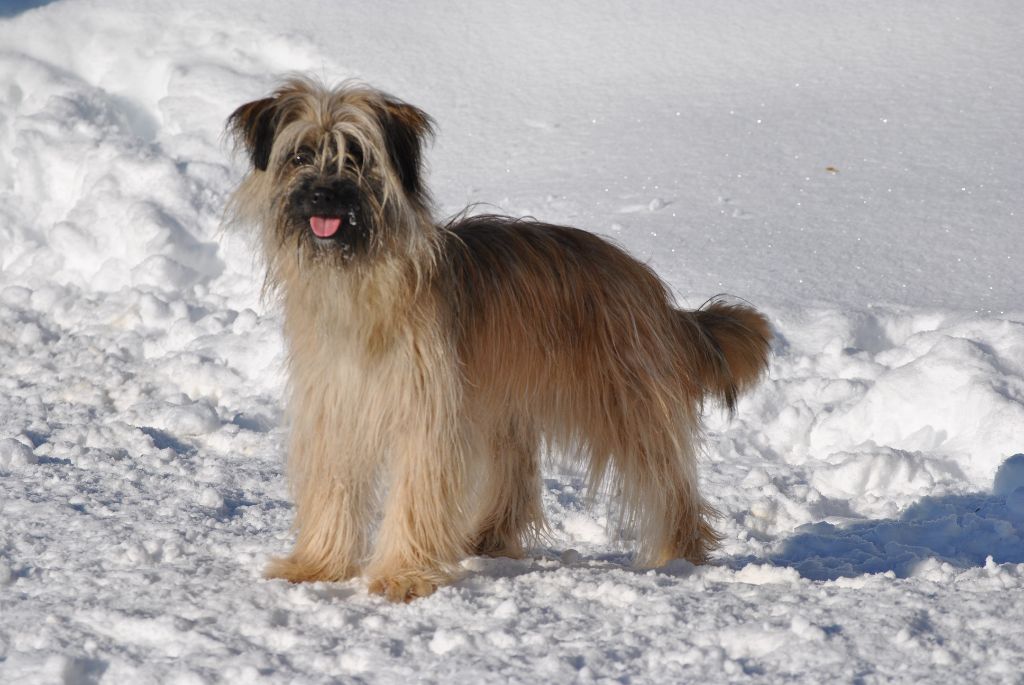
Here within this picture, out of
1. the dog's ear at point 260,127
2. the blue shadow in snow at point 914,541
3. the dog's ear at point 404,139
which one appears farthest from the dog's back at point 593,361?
the dog's ear at point 260,127

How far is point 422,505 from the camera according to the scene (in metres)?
4.12

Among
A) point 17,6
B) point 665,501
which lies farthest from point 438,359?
point 17,6

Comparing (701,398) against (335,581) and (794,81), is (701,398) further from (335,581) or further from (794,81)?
(794,81)

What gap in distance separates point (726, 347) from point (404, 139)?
1597 mm

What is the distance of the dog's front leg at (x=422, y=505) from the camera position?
407cm

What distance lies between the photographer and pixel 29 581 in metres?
4.07

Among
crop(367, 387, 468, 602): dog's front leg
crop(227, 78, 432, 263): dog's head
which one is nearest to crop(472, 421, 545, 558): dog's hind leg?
crop(367, 387, 468, 602): dog's front leg

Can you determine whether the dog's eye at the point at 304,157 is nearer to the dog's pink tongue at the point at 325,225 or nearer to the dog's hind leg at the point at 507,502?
the dog's pink tongue at the point at 325,225

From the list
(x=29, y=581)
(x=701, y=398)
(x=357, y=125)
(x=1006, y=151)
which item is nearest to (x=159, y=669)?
(x=29, y=581)

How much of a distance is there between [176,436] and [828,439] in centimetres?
292

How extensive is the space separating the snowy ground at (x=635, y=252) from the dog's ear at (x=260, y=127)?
1.33 m

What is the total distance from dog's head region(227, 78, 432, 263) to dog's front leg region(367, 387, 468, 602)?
23.8 inches

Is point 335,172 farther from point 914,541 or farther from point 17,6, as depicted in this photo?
point 17,6

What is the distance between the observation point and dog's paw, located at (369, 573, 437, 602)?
3988 mm
